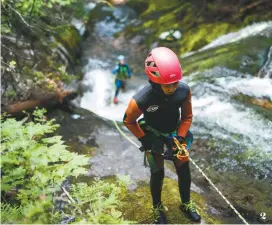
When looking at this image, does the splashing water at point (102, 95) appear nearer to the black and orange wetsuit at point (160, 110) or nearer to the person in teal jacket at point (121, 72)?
the person in teal jacket at point (121, 72)

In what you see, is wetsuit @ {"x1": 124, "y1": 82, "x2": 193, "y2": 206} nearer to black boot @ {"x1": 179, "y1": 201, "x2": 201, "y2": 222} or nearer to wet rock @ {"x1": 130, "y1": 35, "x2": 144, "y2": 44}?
black boot @ {"x1": 179, "y1": 201, "x2": 201, "y2": 222}

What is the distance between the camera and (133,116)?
13.0 ft

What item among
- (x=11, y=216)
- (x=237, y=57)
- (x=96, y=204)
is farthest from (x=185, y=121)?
(x=237, y=57)

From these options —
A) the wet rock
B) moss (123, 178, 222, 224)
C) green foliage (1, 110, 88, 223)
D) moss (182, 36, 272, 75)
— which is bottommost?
moss (123, 178, 222, 224)

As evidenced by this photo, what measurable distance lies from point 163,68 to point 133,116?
719 millimetres

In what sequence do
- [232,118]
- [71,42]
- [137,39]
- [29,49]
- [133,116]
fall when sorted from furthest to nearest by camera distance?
1. [137,39]
2. [71,42]
3. [232,118]
4. [29,49]
5. [133,116]

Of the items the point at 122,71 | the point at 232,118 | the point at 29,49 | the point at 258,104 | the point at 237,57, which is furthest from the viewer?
the point at 237,57

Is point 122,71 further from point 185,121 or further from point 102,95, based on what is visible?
point 185,121

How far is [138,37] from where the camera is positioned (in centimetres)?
1850

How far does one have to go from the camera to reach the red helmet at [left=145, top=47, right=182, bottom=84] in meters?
3.58

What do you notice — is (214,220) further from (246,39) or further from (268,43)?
(246,39)

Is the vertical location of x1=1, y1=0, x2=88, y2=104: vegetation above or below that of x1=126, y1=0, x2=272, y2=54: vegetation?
below

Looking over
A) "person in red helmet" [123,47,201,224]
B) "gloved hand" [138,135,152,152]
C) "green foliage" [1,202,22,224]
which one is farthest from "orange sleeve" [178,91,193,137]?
"green foliage" [1,202,22,224]

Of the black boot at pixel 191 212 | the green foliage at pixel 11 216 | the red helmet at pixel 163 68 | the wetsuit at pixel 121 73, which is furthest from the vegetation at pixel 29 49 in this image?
the green foliage at pixel 11 216
